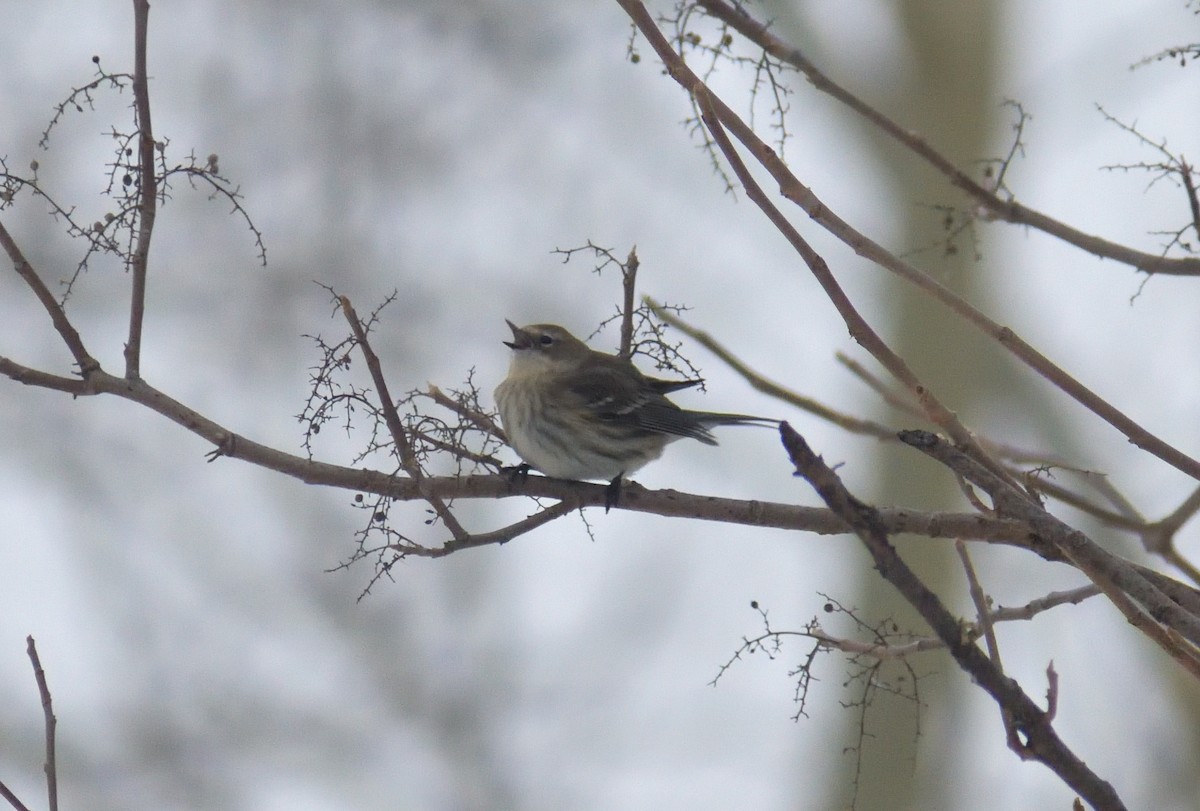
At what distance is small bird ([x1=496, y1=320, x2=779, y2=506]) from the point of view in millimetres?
5605

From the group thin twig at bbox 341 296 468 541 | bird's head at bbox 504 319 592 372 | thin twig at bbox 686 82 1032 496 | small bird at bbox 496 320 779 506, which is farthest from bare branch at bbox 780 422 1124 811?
bird's head at bbox 504 319 592 372

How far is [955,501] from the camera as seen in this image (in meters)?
11.9

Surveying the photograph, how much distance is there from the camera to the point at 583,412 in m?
5.95

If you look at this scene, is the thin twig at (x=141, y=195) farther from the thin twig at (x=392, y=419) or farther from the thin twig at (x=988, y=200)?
the thin twig at (x=988, y=200)

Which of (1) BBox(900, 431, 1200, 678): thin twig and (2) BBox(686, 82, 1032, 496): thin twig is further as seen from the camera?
(2) BBox(686, 82, 1032, 496): thin twig

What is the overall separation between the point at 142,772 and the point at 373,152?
5996 mm

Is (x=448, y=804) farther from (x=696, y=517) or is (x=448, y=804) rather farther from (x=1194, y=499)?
(x=1194, y=499)

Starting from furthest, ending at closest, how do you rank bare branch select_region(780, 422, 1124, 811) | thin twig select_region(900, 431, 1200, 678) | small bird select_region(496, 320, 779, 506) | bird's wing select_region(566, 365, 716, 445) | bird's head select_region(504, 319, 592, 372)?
bird's head select_region(504, 319, 592, 372)
bird's wing select_region(566, 365, 716, 445)
small bird select_region(496, 320, 779, 506)
thin twig select_region(900, 431, 1200, 678)
bare branch select_region(780, 422, 1124, 811)

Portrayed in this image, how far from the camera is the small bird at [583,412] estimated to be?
5605 millimetres

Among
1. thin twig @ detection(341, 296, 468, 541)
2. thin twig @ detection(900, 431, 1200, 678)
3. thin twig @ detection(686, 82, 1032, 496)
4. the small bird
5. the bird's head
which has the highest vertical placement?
the bird's head

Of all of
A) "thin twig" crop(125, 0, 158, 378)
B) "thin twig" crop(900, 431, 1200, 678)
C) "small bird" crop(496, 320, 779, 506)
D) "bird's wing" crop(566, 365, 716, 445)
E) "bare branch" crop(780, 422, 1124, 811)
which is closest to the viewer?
"bare branch" crop(780, 422, 1124, 811)

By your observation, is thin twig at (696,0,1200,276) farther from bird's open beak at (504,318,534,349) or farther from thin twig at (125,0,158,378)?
bird's open beak at (504,318,534,349)

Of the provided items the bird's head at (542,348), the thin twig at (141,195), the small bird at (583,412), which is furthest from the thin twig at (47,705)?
the bird's head at (542,348)

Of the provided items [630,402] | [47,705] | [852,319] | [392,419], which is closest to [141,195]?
[392,419]
